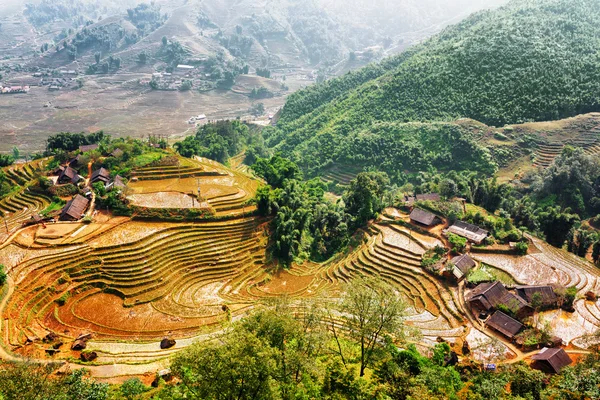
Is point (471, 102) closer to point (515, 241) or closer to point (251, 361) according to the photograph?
point (515, 241)

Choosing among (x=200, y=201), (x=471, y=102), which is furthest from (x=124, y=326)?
(x=471, y=102)

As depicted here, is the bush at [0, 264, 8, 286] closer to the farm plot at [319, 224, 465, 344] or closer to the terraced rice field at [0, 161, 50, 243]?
the terraced rice field at [0, 161, 50, 243]

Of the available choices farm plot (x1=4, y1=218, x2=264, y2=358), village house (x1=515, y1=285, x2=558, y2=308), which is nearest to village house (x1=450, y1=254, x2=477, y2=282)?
village house (x1=515, y1=285, x2=558, y2=308)

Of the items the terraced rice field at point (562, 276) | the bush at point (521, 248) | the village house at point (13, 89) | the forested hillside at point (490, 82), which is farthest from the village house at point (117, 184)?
the village house at point (13, 89)

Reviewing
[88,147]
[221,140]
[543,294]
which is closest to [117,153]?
[88,147]

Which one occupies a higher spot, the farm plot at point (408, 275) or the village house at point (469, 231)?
the village house at point (469, 231)

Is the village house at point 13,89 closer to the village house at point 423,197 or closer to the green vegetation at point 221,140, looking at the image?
the green vegetation at point 221,140
